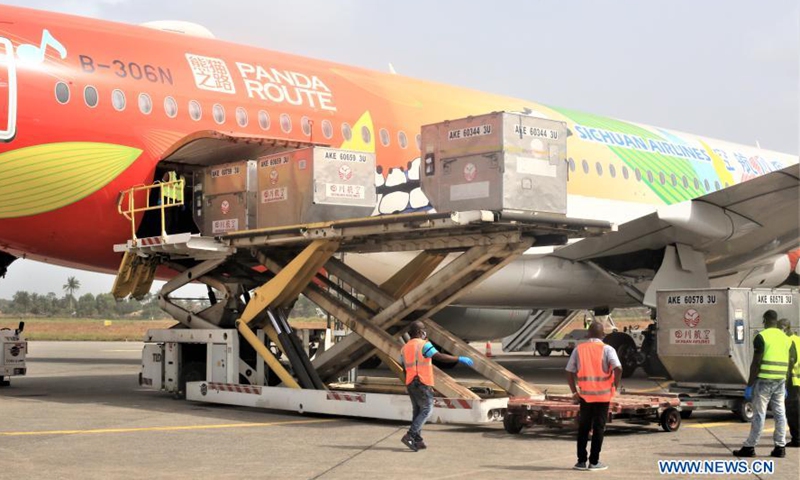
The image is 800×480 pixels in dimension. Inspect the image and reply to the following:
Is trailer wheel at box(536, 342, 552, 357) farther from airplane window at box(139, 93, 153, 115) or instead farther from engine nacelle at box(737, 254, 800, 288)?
airplane window at box(139, 93, 153, 115)

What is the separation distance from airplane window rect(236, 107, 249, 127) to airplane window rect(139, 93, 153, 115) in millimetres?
1435

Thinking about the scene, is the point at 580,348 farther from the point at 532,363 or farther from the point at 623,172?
the point at 532,363

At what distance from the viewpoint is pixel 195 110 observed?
15.4 metres

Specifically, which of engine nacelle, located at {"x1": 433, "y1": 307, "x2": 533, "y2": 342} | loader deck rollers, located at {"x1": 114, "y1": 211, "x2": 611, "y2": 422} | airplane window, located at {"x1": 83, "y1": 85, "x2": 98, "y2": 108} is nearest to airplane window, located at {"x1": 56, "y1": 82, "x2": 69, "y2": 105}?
airplane window, located at {"x1": 83, "y1": 85, "x2": 98, "y2": 108}

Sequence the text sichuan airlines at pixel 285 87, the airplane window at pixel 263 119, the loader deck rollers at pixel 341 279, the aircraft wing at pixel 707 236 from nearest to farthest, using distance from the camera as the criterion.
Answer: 1. the loader deck rollers at pixel 341 279
2. the airplane window at pixel 263 119
3. the text sichuan airlines at pixel 285 87
4. the aircraft wing at pixel 707 236

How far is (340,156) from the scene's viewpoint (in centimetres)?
1359

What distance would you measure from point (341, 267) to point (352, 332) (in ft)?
3.60

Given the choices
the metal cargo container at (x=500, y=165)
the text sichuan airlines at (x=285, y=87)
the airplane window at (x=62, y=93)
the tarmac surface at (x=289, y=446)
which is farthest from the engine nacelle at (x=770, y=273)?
the airplane window at (x=62, y=93)

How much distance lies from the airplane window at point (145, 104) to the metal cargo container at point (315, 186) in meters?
2.03

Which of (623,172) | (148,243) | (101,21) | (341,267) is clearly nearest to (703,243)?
(623,172)

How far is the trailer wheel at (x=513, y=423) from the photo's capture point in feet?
36.8

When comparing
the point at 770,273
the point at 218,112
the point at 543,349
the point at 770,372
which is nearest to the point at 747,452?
the point at 770,372

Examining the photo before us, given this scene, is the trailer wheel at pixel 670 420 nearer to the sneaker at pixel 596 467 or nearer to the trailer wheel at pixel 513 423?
the trailer wheel at pixel 513 423

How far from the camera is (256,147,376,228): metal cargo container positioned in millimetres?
13398
